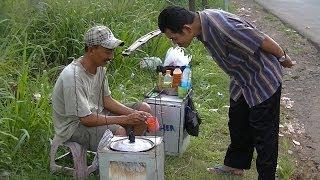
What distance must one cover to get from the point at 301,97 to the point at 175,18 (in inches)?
147

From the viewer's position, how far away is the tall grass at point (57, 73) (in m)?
4.49

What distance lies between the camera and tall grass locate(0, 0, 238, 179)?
14.7 ft

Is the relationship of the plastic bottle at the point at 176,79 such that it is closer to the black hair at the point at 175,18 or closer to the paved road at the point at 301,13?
the black hair at the point at 175,18

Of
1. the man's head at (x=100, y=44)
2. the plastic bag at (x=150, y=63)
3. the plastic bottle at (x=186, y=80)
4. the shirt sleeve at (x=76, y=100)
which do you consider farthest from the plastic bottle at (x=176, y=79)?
the plastic bag at (x=150, y=63)

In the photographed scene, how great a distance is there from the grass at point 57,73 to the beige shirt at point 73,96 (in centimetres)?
46

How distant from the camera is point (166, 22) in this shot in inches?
139

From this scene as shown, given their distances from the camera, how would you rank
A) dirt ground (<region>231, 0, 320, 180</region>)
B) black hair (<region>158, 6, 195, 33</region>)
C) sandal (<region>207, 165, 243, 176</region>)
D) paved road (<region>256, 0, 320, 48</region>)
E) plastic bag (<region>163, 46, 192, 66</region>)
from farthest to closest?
paved road (<region>256, 0, 320, 48</region>) < plastic bag (<region>163, 46, 192, 66</region>) < dirt ground (<region>231, 0, 320, 180</region>) < sandal (<region>207, 165, 243, 176</region>) < black hair (<region>158, 6, 195, 33</region>)

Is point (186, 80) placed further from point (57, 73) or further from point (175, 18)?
point (57, 73)

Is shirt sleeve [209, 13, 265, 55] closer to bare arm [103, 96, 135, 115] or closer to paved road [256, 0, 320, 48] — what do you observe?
bare arm [103, 96, 135, 115]

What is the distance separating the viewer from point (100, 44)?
3885mm

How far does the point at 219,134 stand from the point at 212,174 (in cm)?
93

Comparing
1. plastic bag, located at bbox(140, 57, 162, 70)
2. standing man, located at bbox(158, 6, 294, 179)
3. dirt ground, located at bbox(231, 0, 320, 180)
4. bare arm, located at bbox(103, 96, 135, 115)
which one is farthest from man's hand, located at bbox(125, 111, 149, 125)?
plastic bag, located at bbox(140, 57, 162, 70)

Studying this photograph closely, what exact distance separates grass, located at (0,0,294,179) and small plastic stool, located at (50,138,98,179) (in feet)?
0.26

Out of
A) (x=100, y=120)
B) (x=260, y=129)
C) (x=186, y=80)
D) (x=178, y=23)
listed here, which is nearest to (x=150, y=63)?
(x=186, y=80)
